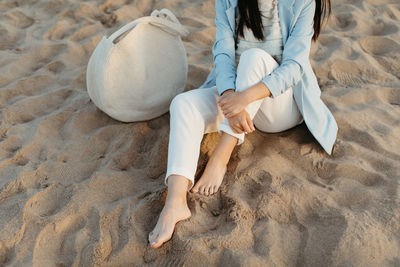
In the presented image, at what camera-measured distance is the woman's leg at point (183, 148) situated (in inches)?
54.4

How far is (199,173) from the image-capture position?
167 centimetres

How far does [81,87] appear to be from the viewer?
7.51 ft

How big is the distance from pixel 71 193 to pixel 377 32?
2.23 meters

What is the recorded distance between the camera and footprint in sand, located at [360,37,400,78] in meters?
2.23

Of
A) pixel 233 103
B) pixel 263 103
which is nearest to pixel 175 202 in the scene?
pixel 233 103

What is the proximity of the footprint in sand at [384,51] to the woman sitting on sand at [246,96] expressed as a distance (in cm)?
75

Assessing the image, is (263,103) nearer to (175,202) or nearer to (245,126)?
(245,126)

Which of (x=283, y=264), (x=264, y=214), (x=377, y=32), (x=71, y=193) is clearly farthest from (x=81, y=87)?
(x=377, y=32)

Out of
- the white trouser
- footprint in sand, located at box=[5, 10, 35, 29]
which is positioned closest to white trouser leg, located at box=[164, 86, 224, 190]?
the white trouser

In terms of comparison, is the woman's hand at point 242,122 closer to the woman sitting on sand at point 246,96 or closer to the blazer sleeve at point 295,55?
the woman sitting on sand at point 246,96

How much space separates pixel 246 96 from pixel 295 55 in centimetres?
30

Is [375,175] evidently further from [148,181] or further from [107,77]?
[107,77]

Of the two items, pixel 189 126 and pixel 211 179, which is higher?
pixel 189 126

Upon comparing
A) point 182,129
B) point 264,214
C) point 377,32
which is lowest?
point 377,32
